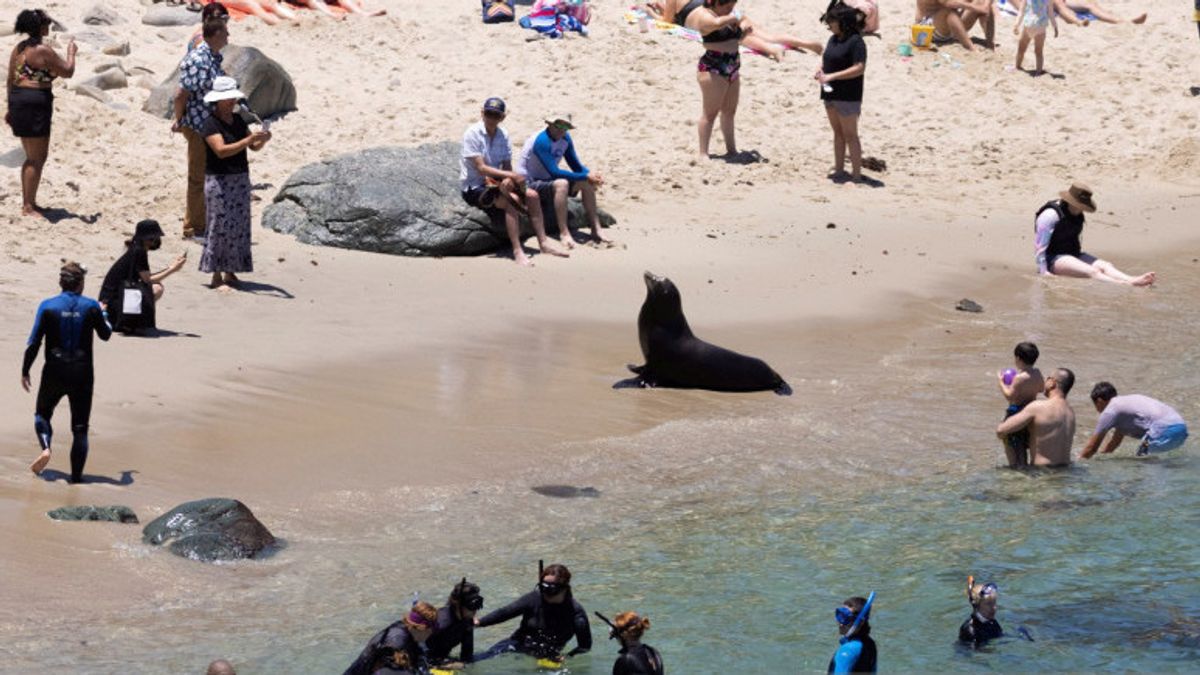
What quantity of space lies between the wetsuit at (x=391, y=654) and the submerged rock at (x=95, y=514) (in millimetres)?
2168

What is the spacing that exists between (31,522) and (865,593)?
168 inches

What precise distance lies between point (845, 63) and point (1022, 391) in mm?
7985

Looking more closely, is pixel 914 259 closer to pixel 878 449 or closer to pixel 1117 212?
pixel 1117 212

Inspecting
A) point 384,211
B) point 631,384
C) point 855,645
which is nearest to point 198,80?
point 384,211

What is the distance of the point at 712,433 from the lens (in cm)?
1316

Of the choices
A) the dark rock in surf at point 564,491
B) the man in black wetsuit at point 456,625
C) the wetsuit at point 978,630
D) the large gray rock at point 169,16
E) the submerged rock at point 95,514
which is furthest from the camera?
the large gray rock at point 169,16

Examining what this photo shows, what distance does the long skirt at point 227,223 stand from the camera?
48.0 ft

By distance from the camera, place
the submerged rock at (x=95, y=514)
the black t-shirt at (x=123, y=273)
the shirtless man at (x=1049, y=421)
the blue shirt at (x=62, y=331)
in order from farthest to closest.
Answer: the black t-shirt at (x=123, y=273), the shirtless man at (x=1049, y=421), the blue shirt at (x=62, y=331), the submerged rock at (x=95, y=514)

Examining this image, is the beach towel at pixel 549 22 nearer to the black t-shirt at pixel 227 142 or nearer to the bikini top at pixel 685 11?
the bikini top at pixel 685 11

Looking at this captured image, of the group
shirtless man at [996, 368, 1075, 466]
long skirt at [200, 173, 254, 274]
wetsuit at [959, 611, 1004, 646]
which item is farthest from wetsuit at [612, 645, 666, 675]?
long skirt at [200, 173, 254, 274]

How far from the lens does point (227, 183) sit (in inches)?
579

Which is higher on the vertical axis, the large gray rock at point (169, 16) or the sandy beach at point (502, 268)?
the large gray rock at point (169, 16)

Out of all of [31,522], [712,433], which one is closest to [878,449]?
[712,433]

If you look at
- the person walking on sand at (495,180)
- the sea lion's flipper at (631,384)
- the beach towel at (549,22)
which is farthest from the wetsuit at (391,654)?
the beach towel at (549,22)
